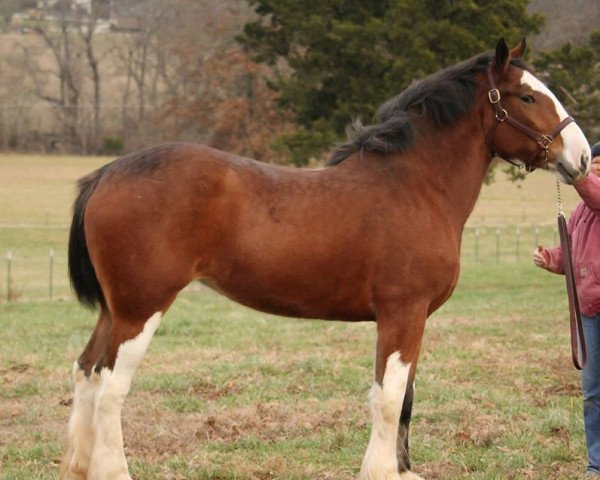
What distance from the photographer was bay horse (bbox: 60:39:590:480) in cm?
539

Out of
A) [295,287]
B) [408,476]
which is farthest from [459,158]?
[408,476]

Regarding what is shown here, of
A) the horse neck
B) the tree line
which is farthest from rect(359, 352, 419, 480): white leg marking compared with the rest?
the tree line

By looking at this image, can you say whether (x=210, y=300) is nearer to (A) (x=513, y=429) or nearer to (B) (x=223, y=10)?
(A) (x=513, y=429)

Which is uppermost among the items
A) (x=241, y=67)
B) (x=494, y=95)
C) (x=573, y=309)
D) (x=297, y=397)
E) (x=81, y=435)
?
(x=494, y=95)

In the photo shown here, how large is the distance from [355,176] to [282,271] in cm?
76

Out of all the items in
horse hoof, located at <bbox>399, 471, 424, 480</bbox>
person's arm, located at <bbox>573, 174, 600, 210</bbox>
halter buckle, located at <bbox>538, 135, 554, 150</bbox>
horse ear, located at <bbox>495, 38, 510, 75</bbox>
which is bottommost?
horse hoof, located at <bbox>399, 471, 424, 480</bbox>

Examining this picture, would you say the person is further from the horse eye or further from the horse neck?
the horse neck

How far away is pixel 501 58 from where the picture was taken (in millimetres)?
5871

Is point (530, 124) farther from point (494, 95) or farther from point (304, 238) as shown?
point (304, 238)

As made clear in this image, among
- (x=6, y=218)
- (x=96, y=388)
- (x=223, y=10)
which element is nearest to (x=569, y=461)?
(x=96, y=388)

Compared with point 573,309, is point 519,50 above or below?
above

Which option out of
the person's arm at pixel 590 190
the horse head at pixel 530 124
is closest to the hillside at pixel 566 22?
the horse head at pixel 530 124

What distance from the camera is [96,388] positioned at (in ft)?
18.2

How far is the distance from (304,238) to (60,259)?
25.2 m
